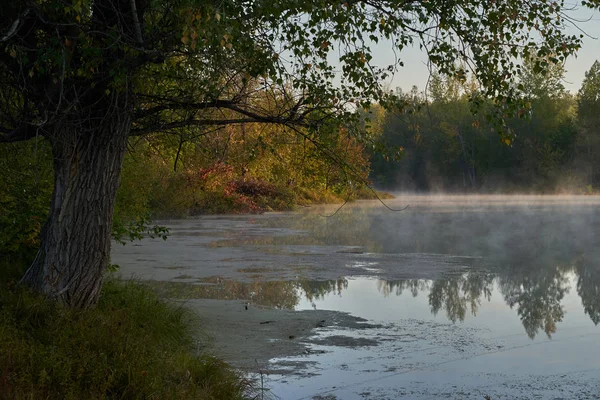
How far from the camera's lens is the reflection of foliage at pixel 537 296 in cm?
1096

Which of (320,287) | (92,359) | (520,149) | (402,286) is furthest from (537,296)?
(520,149)

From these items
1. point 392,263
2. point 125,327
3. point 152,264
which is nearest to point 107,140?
point 125,327

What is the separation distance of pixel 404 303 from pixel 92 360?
687cm

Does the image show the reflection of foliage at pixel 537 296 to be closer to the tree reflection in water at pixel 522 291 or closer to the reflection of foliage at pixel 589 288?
the tree reflection in water at pixel 522 291

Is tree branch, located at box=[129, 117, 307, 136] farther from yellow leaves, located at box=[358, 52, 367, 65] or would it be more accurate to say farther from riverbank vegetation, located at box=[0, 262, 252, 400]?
riverbank vegetation, located at box=[0, 262, 252, 400]

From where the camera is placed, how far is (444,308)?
39.3ft

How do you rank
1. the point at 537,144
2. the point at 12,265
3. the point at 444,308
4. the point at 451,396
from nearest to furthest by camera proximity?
1. the point at 451,396
2. the point at 12,265
3. the point at 444,308
4. the point at 537,144

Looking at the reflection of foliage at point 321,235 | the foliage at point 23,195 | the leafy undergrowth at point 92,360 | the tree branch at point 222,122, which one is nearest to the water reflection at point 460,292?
the foliage at point 23,195

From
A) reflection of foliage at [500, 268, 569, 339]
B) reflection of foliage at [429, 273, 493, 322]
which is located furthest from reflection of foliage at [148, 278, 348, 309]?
reflection of foliage at [500, 268, 569, 339]

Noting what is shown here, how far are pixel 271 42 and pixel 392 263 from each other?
→ 10099 mm

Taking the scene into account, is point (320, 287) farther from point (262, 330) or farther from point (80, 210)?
point (80, 210)

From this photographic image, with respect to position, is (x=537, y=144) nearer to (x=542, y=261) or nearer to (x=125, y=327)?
(x=542, y=261)

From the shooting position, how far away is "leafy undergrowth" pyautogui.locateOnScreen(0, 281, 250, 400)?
5.91 metres

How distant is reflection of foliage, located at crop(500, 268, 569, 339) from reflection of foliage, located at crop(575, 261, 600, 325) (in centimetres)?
29
